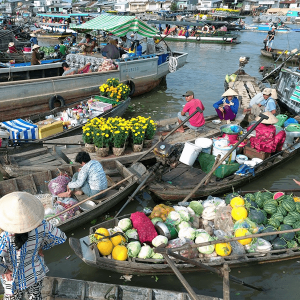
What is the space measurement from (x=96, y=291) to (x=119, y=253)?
2.49 ft

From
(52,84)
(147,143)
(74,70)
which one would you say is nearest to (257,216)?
(147,143)

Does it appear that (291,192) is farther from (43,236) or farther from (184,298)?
(43,236)

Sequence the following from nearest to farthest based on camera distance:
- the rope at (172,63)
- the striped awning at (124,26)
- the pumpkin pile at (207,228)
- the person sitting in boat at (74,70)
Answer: the pumpkin pile at (207,228) < the person sitting in boat at (74,70) < the striped awning at (124,26) < the rope at (172,63)

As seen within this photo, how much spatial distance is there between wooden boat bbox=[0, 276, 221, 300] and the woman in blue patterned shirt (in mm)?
965

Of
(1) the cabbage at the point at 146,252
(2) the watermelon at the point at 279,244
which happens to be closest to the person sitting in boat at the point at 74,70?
(1) the cabbage at the point at 146,252

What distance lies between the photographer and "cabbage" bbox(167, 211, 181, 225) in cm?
598

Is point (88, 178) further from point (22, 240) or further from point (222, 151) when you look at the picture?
point (222, 151)

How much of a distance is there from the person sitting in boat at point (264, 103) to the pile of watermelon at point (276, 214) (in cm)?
433

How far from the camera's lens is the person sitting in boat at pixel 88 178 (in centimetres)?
Result: 626

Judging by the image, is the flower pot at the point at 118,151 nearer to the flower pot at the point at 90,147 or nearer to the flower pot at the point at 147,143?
the flower pot at the point at 90,147

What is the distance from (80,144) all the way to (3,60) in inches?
406

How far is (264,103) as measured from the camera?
35.6 ft

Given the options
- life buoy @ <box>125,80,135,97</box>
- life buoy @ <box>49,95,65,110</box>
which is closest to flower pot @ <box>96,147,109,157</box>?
life buoy @ <box>49,95,65,110</box>

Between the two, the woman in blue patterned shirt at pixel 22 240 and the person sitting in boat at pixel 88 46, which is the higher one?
the person sitting in boat at pixel 88 46
